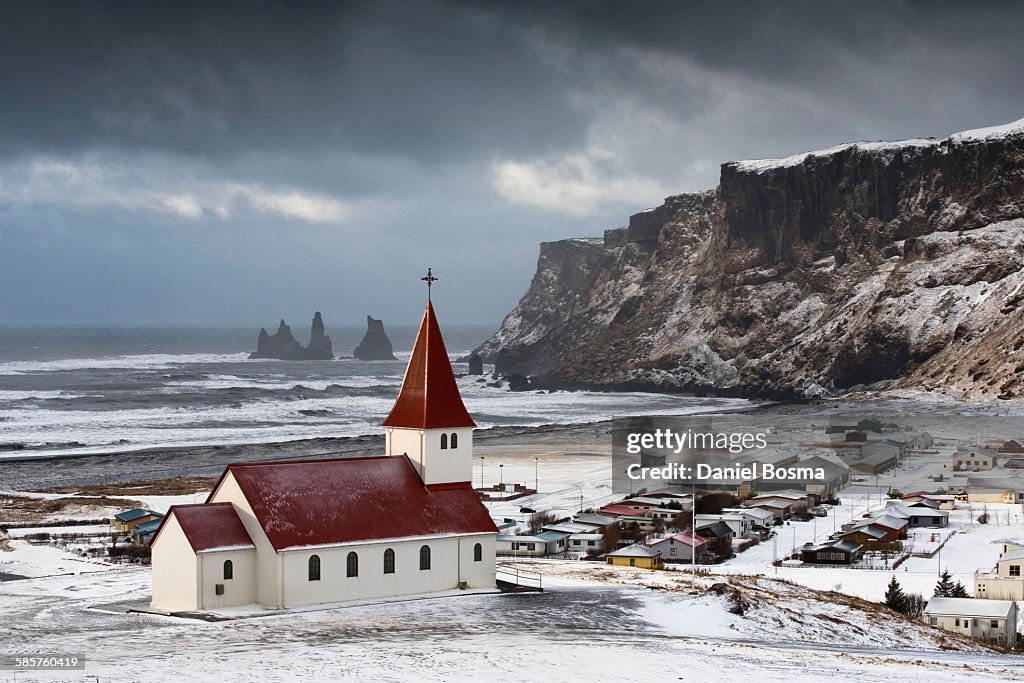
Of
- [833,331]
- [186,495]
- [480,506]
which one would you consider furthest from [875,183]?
[480,506]

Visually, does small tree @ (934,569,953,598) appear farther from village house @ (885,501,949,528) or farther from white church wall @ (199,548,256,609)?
white church wall @ (199,548,256,609)

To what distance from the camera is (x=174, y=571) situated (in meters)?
33.0

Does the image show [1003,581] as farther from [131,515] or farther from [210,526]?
[131,515]

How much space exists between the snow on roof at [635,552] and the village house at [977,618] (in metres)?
13.6

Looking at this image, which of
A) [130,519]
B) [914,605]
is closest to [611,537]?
[914,605]

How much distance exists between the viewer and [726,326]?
526ft

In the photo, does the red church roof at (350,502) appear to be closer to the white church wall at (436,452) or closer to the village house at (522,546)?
the white church wall at (436,452)

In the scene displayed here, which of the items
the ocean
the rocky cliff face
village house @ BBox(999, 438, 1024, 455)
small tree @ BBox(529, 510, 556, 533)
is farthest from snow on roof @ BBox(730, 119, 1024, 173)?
small tree @ BBox(529, 510, 556, 533)

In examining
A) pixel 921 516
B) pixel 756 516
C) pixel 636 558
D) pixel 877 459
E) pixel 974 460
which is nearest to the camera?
pixel 636 558

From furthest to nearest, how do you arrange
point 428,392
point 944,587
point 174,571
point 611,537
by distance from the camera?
point 611,537 → point 944,587 → point 428,392 → point 174,571

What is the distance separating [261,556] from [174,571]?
2.14m

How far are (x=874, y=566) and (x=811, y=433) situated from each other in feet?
167

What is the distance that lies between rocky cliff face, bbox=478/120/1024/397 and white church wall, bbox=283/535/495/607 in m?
91.6
